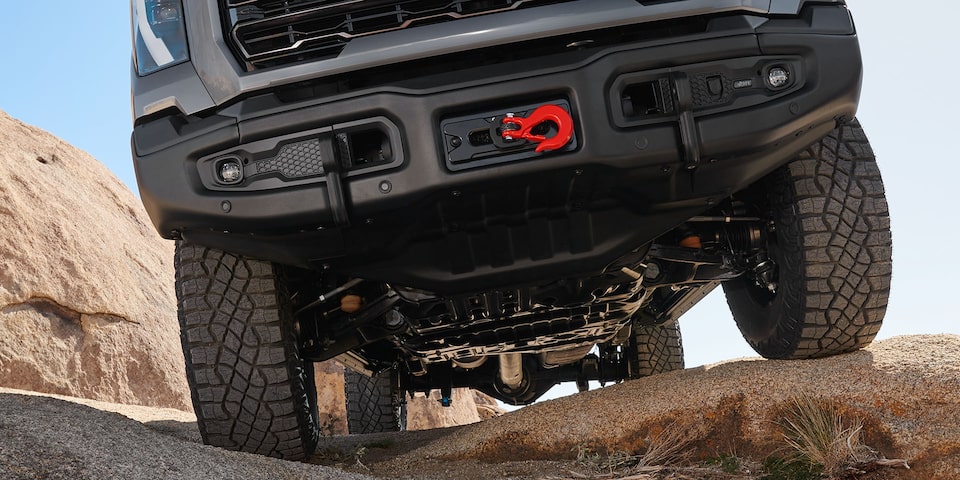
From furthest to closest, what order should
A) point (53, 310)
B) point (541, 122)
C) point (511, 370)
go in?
point (53, 310) → point (511, 370) → point (541, 122)

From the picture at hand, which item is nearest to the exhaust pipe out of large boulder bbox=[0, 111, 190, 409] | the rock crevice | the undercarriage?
the undercarriage

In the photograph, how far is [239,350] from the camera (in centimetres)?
328

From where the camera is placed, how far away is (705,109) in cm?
274

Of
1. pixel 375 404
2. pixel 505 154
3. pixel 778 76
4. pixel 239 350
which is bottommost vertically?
pixel 375 404

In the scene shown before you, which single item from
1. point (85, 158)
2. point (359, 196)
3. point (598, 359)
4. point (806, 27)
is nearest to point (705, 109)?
point (806, 27)

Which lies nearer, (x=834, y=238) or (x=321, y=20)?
(x=321, y=20)

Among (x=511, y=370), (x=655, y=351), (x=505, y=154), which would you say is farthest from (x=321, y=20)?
(x=655, y=351)

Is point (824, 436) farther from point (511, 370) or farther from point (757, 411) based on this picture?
point (511, 370)

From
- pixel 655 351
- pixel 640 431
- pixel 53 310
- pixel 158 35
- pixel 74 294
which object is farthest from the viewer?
pixel 74 294

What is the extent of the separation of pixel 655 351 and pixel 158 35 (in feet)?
12.9

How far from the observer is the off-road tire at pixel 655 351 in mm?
5895

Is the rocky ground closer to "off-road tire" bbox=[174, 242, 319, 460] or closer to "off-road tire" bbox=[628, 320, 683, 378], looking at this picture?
"off-road tire" bbox=[174, 242, 319, 460]

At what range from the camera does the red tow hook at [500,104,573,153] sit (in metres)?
2.67

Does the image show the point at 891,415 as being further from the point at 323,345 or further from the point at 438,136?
the point at 323,345
